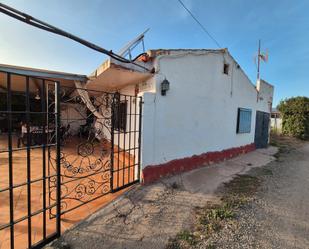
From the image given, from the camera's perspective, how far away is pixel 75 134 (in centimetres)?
1247

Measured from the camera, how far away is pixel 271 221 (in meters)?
3.17

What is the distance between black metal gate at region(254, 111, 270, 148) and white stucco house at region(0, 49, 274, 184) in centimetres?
219

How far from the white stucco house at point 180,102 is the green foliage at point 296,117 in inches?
475

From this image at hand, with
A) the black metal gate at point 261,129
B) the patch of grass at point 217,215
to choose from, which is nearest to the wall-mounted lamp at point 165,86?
the patch of grass at point 217,215

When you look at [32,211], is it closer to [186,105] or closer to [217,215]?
[217,215]

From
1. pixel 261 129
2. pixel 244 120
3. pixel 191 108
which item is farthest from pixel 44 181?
pixel 261 129

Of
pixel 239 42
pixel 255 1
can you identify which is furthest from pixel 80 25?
pixel 239 42

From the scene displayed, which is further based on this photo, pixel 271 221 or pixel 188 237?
pixel 271 221

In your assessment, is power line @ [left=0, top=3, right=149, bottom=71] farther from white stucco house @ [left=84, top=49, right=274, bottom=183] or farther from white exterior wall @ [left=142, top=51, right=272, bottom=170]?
white exterior wall @ [left=142, top=51, right=272, bottom=170]

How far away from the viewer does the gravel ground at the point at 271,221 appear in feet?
8.54

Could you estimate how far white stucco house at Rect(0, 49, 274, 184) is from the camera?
14.8 feet

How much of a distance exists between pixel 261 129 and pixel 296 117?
9361mm

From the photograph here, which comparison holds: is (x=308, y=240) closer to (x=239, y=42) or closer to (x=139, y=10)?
(x=139, y=10)

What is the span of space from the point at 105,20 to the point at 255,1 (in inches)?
205
